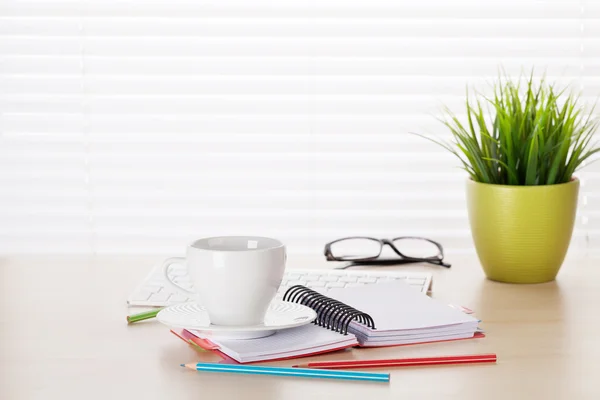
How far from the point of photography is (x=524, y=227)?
3.94 ft

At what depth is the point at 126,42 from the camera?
1860mm

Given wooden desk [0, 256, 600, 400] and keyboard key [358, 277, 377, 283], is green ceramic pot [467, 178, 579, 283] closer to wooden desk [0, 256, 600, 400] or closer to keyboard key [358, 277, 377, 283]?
wooden desk [0, 256, 600, 400]

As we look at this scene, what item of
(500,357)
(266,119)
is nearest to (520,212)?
(500,357)

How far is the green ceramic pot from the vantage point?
1193mm

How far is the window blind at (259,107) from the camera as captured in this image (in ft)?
6.06

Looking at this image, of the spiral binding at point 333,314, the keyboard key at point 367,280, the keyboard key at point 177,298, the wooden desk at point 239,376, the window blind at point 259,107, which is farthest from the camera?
the window blind at point 259,107

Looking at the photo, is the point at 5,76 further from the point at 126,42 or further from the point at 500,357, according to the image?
the point at 500,357

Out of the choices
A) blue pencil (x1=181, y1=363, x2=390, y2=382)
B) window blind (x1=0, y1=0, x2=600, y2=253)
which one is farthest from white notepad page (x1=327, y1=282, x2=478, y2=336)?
window blind (x1=0, y1=0, x2=600, y2=253)

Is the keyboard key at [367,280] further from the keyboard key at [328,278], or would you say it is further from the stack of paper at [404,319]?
the stack of paper at [404,319]

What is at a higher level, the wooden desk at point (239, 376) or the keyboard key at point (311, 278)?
the keyboard key at point (311, 278)

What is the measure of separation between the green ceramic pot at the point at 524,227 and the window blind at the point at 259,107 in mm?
658

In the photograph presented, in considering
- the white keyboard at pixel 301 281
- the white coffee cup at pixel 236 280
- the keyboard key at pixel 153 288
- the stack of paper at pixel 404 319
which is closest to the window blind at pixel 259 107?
the white keyboard at pixel 301 281

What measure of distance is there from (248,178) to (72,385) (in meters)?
1.10

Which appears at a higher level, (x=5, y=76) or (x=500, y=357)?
(x=5, y=76)
